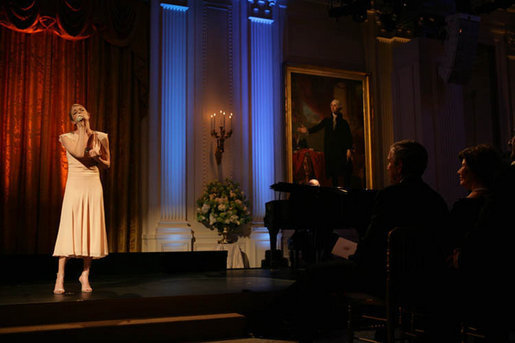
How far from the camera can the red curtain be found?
6.82 m

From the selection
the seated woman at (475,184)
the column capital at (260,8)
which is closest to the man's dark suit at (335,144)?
the column capital at (260,8)

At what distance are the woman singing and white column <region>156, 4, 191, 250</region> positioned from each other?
2966 mm

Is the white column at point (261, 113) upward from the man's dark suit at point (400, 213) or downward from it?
upward

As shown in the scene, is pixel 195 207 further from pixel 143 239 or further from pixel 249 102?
pixel 249 102

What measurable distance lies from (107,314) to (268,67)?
5.80m

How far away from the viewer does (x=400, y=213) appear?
2.53m

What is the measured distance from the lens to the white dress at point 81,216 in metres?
4.40

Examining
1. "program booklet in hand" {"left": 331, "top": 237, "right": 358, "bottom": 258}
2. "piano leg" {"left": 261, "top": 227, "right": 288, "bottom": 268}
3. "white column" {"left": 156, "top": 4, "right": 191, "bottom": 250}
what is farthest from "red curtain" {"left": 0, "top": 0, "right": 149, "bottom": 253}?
"program booklet in hand" {"left": 331, "top": 237, "right": 358, "bottom": 258}

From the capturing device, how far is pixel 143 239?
7.56m

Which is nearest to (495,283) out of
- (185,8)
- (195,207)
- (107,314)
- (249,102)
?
(107,314)

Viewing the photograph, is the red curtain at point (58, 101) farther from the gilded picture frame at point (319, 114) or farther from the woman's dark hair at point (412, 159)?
the woman's dark hair at point (412, 159)

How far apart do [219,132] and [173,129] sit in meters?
0.75

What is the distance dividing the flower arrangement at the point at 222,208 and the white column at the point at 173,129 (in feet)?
1.21

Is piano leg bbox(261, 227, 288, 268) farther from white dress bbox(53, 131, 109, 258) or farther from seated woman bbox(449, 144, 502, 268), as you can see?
seated woman bbox(449, 144, 502, 268)
